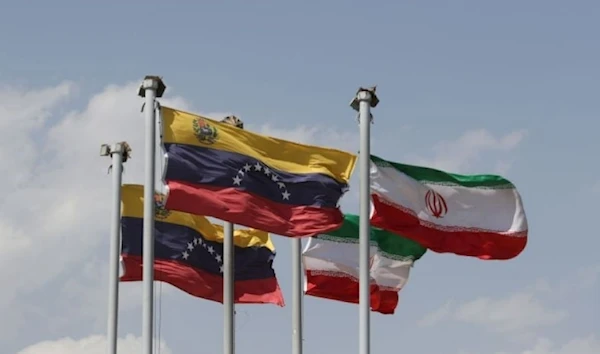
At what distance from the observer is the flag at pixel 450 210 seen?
2969cm

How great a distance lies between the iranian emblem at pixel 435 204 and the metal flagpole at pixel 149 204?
20.3ft

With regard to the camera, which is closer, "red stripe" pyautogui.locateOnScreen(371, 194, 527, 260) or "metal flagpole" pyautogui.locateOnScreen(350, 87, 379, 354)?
"metal flagpole" pyautogui.locateOnScreen(350, 87, 379, 354)

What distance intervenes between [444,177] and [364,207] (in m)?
3.40

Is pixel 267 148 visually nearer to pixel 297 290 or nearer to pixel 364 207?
pixel 364 207

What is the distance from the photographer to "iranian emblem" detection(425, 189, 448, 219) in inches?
1201

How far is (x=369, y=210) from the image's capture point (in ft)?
92.2

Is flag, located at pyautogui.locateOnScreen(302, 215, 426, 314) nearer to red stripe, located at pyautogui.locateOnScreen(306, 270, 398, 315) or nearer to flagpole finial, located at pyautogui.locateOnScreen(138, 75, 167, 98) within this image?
red stripe, located at pyautogui.locateOnScreen(306, 270, 398, 315)

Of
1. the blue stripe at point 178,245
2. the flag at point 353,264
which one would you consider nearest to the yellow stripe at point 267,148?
the flag at point 353,264

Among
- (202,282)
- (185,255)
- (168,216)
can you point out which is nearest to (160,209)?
(168,216)

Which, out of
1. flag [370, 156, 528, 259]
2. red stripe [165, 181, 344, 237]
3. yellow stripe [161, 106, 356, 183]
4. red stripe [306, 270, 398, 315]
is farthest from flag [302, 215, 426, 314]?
red stripe [165, 181, 344, 237]

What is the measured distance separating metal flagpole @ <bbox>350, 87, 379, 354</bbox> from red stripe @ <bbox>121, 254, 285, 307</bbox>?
17.4 ft

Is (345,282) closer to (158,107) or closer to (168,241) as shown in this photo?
(168,241)

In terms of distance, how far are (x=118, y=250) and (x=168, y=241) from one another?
67.5 inches

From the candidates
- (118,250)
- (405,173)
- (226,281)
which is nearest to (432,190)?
(405,173)
